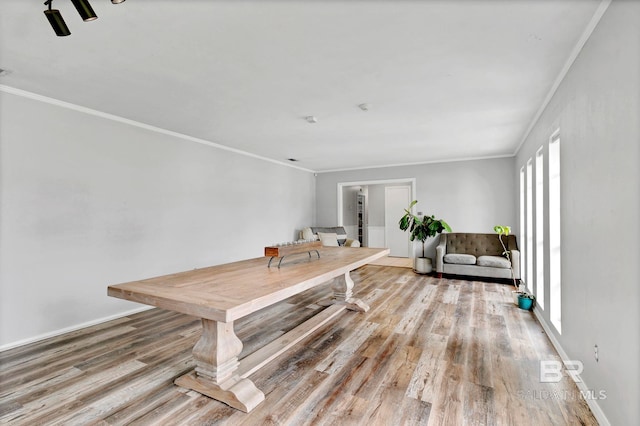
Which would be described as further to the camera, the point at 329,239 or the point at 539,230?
the point at 329,239

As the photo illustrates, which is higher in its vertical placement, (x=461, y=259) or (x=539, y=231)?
(x=539, y=231)

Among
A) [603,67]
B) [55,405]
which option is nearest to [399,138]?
Result: [603,67]

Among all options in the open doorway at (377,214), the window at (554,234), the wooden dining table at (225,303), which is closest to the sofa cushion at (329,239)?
the open doorway at (377,214)

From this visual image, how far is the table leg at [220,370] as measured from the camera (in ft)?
6.37

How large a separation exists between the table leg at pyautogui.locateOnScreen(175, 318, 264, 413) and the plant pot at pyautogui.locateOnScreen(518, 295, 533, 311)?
356cm

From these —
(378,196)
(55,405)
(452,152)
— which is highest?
(452,152)

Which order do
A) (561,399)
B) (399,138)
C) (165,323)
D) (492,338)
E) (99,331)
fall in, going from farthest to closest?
(399,138)
(165,323)
(99,331)
(492,338)
(561,399)

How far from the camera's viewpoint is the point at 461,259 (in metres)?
5.59

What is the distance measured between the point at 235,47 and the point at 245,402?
243 cm

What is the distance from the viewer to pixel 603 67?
172 cm

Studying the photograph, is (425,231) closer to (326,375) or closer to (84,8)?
(326,375)

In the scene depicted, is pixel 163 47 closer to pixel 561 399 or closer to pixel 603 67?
pixel 603 67

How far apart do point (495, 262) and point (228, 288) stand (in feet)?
16.7

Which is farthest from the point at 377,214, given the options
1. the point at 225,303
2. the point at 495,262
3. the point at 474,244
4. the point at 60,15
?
the point at 60,15
